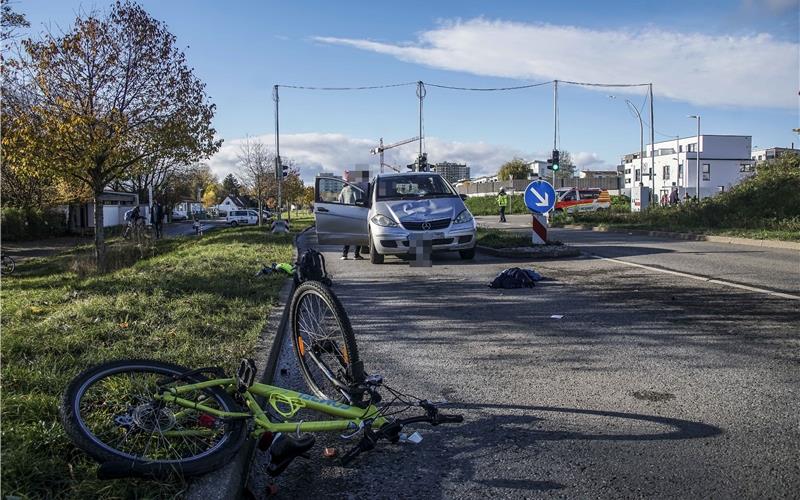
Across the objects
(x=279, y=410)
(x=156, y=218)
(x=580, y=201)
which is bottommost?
(x=279, y=410)

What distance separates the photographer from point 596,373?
4727 mm

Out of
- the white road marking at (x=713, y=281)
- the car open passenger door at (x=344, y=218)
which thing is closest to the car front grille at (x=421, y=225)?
the car open passenger door at (x=344, y=218)

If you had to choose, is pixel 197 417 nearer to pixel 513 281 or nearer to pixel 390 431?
pixel 390 431

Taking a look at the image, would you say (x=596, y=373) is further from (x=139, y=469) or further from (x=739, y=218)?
(x=739, y=218)

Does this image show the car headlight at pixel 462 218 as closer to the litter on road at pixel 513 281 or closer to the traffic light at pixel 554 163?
the litter on road at pixel 513 281

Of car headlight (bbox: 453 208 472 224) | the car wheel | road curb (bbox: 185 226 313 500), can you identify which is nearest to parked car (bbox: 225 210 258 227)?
the car wheel

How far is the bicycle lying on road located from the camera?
2.79m

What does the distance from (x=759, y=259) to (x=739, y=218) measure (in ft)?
35.6

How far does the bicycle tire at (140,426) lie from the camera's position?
2.70 metres

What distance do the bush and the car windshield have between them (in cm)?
2850

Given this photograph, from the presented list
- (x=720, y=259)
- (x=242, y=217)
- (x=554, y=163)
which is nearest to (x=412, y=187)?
(x=720, y=259)

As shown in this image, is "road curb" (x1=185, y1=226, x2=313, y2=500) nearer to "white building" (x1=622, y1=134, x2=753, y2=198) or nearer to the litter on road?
the litter on road

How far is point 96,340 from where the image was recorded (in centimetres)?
509

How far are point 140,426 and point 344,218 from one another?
975cm
